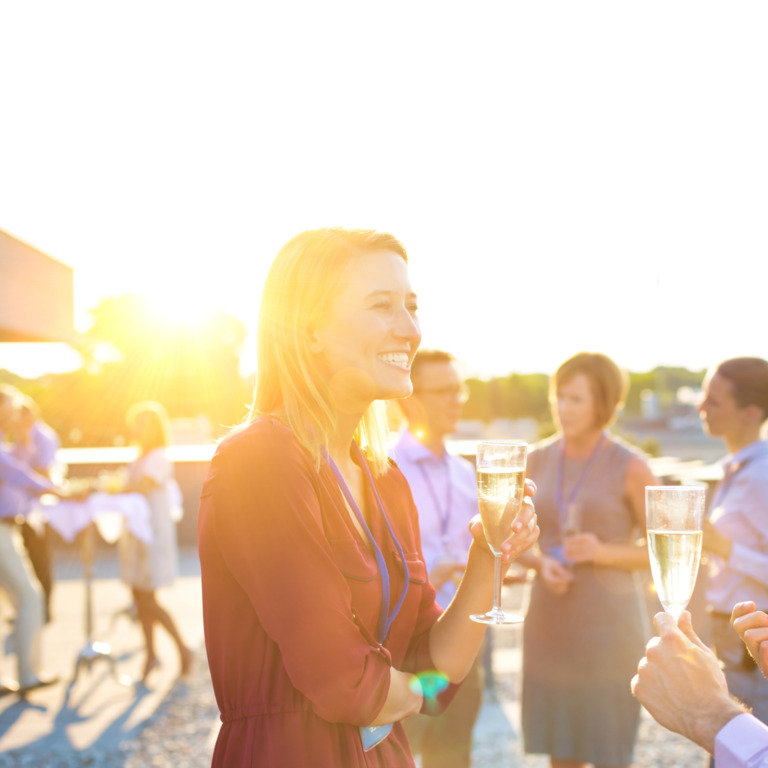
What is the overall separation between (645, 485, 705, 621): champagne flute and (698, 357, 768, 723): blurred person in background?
163 cm

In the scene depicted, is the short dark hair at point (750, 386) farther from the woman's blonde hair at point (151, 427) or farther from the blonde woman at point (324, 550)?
the woman's blonde hair at point (151, 427)

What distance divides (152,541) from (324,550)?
18.5 feet

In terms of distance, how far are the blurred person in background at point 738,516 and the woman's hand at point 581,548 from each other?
0.45 metres

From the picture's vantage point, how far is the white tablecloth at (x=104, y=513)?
6.88m

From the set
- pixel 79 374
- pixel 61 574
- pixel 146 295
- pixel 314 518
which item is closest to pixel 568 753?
pixel 314 518

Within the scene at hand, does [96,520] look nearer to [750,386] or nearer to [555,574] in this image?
[555,574]

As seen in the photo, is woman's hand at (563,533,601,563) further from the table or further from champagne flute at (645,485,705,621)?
the table

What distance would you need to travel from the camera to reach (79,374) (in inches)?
2052

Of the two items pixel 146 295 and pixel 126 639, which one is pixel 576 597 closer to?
pixel 126 639

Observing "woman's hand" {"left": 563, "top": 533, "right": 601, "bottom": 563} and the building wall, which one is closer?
the building wall

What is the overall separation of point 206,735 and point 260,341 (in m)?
4.51

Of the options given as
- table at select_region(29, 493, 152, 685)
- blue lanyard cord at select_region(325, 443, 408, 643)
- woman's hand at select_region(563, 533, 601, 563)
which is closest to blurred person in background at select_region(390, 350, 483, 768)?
woman's hand at select_region(563, 533, 601, 563)

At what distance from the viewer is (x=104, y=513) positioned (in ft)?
22.9

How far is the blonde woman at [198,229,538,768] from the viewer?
1452 mm
